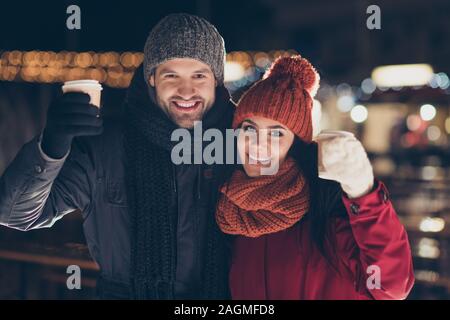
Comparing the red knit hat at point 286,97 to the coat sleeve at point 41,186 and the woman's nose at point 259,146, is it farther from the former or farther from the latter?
the coat sleeve at point 41,186

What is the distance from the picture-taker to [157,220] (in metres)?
2.17

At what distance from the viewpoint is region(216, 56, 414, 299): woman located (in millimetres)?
2086

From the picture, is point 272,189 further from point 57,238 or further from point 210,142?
point 57,238

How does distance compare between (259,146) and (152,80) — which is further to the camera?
(152,80)

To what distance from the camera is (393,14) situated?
18.5 meters

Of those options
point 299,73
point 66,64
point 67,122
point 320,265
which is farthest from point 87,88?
point 66,64

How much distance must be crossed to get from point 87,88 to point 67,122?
0.13m

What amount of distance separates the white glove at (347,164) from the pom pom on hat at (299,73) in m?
0.30

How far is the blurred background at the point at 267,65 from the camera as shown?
3766 millimetres

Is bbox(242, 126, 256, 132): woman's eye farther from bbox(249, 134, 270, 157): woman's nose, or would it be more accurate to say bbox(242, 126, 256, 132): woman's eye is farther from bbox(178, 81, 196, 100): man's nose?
bbox(178, 81, 196, 100): man's nose

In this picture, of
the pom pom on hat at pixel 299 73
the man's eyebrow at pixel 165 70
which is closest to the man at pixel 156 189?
the man's eyebrow at pixel 165 70

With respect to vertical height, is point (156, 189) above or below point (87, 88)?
below

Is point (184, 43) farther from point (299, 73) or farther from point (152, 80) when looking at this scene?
point (299, 73)
